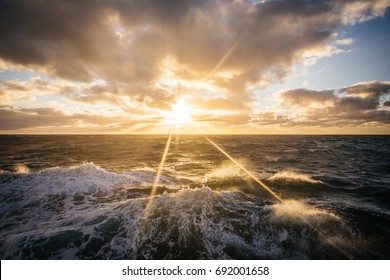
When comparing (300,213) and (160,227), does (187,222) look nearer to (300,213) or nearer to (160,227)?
(160,227)

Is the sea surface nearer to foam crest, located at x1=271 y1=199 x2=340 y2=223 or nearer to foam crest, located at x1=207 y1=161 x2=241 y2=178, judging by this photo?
foam crest, located at x1=271 y1=199 x2=340 y2=223

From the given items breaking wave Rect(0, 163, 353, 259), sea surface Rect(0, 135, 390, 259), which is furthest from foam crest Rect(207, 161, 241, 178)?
breaking wave Rect(0, 163, 353, 259)

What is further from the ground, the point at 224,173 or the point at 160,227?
the point at 160,227

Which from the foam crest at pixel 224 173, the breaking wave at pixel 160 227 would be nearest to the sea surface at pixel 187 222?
the breaking wave at pixel 160 227

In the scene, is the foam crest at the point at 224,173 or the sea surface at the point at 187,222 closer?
the sea surface at the point at 187,222

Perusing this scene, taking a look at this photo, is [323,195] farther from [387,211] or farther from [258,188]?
[258,188]

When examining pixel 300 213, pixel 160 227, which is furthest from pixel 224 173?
pixel 160 227

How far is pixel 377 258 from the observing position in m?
5.56

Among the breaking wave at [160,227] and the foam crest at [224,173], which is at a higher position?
the breaking wave at [160,227]

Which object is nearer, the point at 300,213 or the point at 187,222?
the point at 187,222

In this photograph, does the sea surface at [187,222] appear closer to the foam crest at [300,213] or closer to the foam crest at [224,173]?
the foam crest at [300,213]

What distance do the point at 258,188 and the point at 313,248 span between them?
6.16 m

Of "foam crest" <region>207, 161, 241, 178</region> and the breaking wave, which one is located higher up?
the breaking wave

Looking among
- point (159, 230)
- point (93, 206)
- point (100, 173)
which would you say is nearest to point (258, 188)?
point (159, 230)
